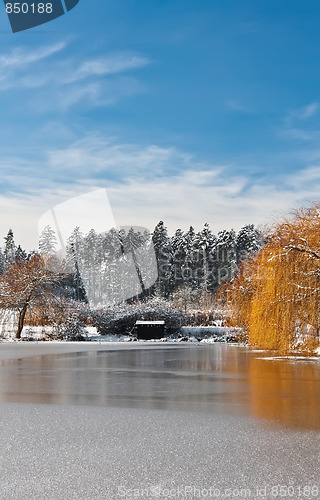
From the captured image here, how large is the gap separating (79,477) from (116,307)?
30.7 m

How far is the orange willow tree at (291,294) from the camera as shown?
55.7 ft

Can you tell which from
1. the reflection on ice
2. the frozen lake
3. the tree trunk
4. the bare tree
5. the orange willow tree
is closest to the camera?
the frozen lake

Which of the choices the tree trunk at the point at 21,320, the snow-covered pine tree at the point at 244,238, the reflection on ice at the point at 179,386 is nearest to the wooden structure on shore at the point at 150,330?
the tree trunk at the point at 21,320

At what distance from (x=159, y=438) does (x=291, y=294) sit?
40.4ft

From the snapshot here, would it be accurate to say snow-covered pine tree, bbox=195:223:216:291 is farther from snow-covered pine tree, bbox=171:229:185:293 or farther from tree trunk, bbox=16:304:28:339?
tree trunk, bbox=16:304:28:339

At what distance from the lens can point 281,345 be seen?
1723cm

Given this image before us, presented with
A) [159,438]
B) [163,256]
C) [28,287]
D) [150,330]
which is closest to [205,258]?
[163,256]

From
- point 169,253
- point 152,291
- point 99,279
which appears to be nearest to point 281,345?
point 152,291

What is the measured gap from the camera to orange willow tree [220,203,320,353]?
668 inches

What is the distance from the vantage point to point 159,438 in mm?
5570

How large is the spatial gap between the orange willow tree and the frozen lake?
6381 mm

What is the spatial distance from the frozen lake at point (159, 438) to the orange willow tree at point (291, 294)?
20.9 ft

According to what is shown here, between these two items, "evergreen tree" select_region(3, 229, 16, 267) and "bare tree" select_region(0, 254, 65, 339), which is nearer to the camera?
"bare tree" select_region(0, 254, 65, 339)

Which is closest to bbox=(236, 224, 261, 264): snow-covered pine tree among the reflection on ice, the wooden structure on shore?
the wooden structure on shore
